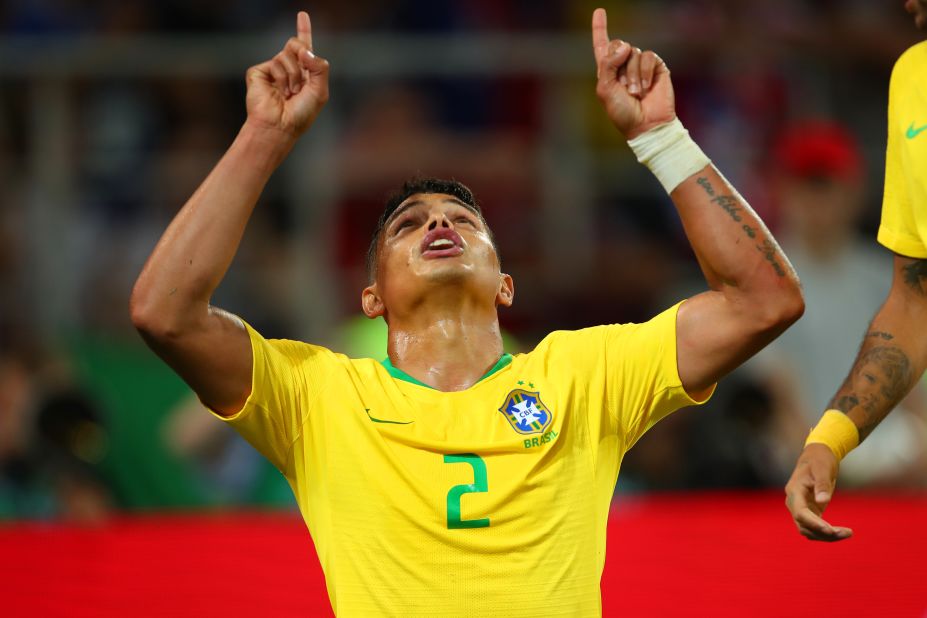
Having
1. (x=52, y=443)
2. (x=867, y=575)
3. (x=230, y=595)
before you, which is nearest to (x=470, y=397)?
(x=230, y=595)

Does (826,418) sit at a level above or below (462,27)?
below

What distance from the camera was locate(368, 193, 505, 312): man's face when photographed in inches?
131

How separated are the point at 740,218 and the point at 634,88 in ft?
1.28

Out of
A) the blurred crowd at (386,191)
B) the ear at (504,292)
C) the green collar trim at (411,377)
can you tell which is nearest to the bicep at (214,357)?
the green collar trim at (411,377)

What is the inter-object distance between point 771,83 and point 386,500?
4.97 m

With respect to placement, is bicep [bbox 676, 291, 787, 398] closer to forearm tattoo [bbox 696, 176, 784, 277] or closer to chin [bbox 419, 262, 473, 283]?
forearm tattoo [bbox 696, 176, 784, 277]

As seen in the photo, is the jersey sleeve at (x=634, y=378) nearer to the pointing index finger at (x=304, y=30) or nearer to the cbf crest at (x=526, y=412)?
the cbf crest at (x=526, y=412)

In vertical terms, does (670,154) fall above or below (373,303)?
above

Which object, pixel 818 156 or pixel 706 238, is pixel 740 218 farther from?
pixel 818 156

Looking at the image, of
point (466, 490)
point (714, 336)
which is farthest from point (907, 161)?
point (466, 490)

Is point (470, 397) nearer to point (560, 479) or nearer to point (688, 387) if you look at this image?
point (560, 479)

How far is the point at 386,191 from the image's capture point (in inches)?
267

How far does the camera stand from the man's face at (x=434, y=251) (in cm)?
334

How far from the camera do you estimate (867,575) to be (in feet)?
14.1
